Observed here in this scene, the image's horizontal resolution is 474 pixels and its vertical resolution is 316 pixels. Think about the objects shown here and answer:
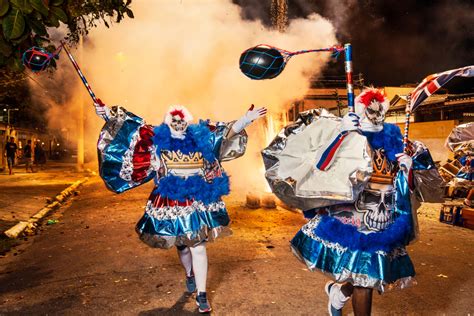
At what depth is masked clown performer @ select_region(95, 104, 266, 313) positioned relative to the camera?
3969mm

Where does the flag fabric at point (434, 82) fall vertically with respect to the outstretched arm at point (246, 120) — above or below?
above

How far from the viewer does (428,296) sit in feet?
13.9

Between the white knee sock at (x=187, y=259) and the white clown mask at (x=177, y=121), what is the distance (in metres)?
1.20

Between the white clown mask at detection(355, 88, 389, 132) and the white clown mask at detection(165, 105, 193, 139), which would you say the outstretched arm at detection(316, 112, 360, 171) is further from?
the white clown mask at detection(165, 105, 193, 139)

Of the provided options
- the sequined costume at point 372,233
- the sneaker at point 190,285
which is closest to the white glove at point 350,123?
the sequined costume at point 372,233

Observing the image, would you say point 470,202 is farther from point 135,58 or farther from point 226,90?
point 135,58

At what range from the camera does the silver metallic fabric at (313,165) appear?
2783 millimetres

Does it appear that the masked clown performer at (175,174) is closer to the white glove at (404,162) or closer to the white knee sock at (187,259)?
the white knee sock at (187,259)

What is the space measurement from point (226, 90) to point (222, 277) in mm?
13792

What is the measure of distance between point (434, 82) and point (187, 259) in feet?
9.46

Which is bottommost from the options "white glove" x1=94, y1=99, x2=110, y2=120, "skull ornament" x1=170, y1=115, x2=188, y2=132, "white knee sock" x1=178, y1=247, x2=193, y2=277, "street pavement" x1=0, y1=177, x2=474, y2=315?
"street pavement" x1=0, y1=177, x2=474, y2=315

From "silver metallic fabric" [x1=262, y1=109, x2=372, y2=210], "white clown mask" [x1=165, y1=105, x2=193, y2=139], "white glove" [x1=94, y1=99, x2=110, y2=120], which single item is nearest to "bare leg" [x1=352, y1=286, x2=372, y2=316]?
"silver metallic fabric" [x1=262, y1=109, x2=372, y2=210]

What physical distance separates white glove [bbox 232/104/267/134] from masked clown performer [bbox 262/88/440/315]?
772mm

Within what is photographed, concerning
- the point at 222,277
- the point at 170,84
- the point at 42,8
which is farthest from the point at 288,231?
the point at 170,84
